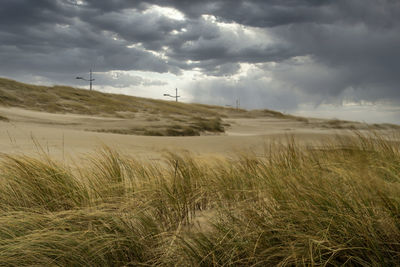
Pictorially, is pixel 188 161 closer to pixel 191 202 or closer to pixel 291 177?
pixel 191 202

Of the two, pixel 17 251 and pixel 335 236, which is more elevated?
pixel 335 236

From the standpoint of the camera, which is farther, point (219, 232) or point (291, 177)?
point (291, 177)

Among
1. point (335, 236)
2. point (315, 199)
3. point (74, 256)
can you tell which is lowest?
point (74, 256)

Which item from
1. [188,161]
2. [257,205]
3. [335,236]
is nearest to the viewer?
[335,236]

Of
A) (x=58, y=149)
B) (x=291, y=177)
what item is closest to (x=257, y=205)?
(x=291, y=177)

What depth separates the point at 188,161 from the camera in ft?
12.9

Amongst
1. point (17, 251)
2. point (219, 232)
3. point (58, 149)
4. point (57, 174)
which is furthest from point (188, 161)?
point (58, 149)

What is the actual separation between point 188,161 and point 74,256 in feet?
6.42

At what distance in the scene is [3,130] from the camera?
32.1ft

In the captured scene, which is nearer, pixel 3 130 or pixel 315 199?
pixel 315 199

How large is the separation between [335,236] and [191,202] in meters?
1.28

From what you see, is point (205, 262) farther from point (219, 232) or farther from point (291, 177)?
point (291, 177)

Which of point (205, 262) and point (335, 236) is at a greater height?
point (335, 236)

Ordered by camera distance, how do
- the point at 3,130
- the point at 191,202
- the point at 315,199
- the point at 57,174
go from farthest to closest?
the point at 3,130 → the point at 57,174 → the point at 191,202 → the point at 315,199
